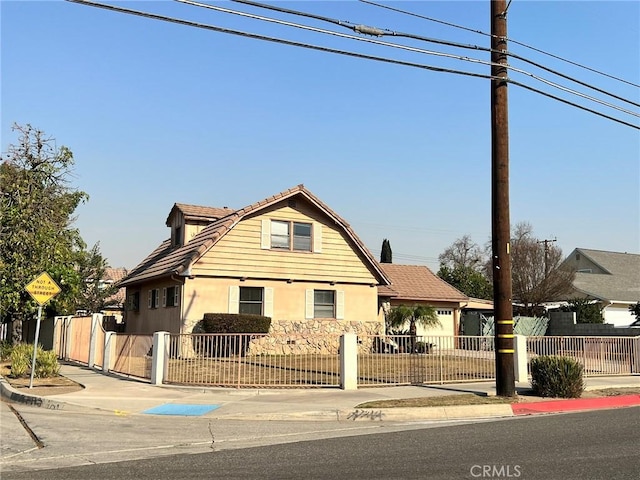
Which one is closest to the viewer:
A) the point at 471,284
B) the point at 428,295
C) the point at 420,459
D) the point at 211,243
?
the point at 420,459

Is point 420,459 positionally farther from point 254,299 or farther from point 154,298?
point 154,298

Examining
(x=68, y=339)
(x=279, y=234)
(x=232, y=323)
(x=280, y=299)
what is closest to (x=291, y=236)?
(x=279, y=234)

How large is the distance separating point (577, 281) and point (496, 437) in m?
44.6

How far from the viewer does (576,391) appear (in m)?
14.2

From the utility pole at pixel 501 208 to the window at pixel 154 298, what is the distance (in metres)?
17.4

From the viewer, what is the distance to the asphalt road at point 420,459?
7.20 m

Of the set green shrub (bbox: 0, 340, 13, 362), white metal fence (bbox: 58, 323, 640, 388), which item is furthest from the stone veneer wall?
green shrub (bbox: 0, 340, 13, 362)

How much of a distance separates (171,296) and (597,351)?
16.1m

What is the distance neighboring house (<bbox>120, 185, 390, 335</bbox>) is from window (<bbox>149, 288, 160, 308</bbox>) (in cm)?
5

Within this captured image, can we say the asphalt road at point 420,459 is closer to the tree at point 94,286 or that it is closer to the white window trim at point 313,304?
the white window trim at point 313,304

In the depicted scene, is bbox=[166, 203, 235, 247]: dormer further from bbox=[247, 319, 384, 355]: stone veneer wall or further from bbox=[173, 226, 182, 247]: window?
bbox=[247, 319, 384, 355]: stone veneer wall

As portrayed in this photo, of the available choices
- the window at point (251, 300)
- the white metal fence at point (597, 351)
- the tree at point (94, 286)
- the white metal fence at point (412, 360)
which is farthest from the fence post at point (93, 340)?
the tree at point (94, 286)

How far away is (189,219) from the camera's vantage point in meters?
27.9

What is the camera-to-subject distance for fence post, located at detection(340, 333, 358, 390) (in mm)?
15094
